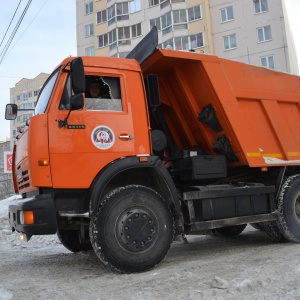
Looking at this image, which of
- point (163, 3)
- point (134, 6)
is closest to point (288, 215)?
point (163, 3)

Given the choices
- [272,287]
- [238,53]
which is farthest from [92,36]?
[272,287]

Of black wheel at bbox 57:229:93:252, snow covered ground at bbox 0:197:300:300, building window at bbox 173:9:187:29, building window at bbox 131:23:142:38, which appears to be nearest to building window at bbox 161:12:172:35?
building window at bbox 173:9:187:29

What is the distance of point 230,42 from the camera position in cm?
3372

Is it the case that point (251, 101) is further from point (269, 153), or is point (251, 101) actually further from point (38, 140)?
point (38, 140)

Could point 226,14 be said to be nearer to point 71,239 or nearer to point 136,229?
point 71,239

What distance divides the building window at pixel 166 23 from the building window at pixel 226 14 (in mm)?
4852

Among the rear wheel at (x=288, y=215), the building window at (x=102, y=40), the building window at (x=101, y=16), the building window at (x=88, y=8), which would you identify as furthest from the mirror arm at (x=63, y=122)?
the building window at (x=88, y=8)

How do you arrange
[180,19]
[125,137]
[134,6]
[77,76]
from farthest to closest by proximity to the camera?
[134,6] → [180,19] → [125,137] → [77,76]

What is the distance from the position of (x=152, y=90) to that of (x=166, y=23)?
31725mm

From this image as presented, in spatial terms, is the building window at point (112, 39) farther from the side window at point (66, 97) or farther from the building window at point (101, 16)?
the side window at point (66, 97)

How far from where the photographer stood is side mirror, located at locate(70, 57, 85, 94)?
14.7 ft

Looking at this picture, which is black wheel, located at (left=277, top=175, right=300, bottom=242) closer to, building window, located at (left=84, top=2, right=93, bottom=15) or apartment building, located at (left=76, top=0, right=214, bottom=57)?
apartment building, located at (left=76, top=0, right=214, bottom=57)

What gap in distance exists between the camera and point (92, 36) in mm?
42031

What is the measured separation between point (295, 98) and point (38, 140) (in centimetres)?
477
